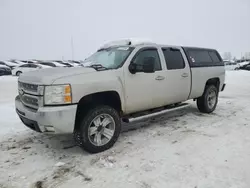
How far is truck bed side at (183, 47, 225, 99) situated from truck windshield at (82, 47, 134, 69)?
2057 millimetres

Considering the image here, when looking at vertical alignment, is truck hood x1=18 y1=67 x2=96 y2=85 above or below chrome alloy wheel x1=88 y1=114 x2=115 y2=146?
above

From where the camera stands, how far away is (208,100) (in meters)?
6.64

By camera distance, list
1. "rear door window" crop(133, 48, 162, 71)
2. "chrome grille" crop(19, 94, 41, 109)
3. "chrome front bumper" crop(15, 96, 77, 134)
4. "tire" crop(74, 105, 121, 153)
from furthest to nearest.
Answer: "rear door window" crop(133, 48, 162, 71) < "tire" crop(74, 105, 121, 153) < "chrome grille" crop(19, 94, 41, 109) < "chrome front bumper" crop(15, 96, 77, 134)

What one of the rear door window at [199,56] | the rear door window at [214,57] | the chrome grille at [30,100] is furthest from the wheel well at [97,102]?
the rear door window at [214,57]

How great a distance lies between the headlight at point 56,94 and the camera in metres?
3.45

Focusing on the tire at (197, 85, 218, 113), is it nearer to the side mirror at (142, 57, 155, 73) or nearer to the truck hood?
the side mirror at (142, 57, 155, 73)

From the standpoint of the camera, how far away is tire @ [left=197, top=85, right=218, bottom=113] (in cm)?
648

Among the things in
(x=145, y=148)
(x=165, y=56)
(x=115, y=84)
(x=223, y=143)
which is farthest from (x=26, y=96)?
(x=223, y=143)

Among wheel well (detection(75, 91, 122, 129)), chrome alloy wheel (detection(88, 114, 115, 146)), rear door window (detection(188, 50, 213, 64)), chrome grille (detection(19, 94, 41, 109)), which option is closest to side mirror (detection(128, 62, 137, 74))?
wheel well (detection(75, 91, 122, 129))

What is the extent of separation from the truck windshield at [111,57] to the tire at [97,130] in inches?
37.0

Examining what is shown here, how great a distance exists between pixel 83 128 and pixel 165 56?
2.64 meters

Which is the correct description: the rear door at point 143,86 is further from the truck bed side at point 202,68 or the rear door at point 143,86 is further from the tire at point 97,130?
the truck bed side at point 202,68

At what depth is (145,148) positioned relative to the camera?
411cm

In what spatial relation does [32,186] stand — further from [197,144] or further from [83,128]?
[197,144]
